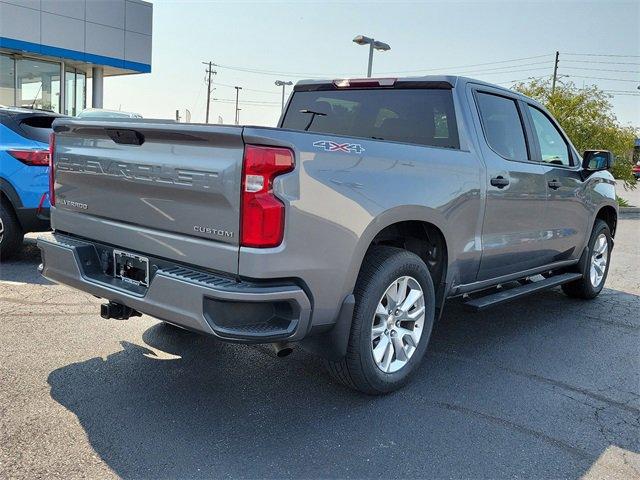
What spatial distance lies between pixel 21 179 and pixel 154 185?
374cm

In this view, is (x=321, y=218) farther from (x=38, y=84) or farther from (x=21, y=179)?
(x=38, y=84)

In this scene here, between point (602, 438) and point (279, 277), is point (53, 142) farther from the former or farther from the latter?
point (602, 438)

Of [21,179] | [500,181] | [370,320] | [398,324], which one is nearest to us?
[370,320]

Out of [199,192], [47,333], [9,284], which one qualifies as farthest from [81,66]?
[199,192]

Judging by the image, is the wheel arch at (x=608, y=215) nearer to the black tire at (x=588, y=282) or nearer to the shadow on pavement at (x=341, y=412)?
the black tire at (x=588, y=282)

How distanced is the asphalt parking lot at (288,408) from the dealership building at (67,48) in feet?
61.8

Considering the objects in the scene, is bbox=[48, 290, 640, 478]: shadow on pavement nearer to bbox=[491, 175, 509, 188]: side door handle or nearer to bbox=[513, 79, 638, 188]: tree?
bbox=[491, 175, 509, 188]: side door handle

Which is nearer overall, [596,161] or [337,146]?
[337,146]

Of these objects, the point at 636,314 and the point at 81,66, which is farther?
the point at 81,66

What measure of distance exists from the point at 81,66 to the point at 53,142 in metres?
22.5

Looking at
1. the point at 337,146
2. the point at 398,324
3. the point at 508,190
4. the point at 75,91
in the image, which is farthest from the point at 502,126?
the point at 75,91

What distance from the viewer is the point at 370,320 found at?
324cm

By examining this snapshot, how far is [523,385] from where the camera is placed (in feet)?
12.5

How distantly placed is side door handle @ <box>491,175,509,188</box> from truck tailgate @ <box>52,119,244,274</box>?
2.18m
